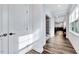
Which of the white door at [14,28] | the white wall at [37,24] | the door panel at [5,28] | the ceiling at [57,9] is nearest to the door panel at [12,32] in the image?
the white door at [14,28]

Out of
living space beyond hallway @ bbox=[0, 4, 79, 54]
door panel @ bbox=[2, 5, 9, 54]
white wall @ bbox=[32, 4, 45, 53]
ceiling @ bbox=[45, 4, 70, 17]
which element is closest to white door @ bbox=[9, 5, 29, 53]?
living space beyond hallway @ bbox=[0, 4, 79, 54]

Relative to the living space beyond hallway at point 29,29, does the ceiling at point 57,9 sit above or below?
above

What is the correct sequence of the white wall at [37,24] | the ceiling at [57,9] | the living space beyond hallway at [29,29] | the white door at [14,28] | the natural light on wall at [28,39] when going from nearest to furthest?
the living space beyond hallway at [29,29], the white door at [14,28], the natural light on wall at [28,39], the white wall at [37,24], the ceiling at [57,9]

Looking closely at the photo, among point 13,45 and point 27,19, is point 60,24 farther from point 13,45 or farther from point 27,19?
point 13,45

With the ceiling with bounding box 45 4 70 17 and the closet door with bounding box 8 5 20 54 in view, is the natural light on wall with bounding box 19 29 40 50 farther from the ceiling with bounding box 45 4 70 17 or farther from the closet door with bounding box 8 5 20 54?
the ceiling with bounding box 45 4 70 17

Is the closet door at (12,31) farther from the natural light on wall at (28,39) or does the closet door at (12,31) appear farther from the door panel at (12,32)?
the natural light on wall at (28,39)

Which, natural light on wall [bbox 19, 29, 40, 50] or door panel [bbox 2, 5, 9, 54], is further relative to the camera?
natural light on wall [bbox 19, 29, 40, 50]

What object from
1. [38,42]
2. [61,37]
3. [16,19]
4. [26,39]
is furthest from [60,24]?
[16,19]

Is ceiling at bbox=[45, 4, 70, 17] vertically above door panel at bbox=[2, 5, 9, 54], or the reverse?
ceiling at bbox=[45, 4, 70, 17]

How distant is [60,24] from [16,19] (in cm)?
128

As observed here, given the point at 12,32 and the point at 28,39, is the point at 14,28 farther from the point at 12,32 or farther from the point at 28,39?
the point at 28,39

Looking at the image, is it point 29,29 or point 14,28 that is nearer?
point 14,28

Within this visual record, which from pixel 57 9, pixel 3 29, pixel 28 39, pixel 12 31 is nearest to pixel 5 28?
pixel 3 29

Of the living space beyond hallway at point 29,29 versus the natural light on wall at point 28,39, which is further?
the natural light on wall at point 28,39
